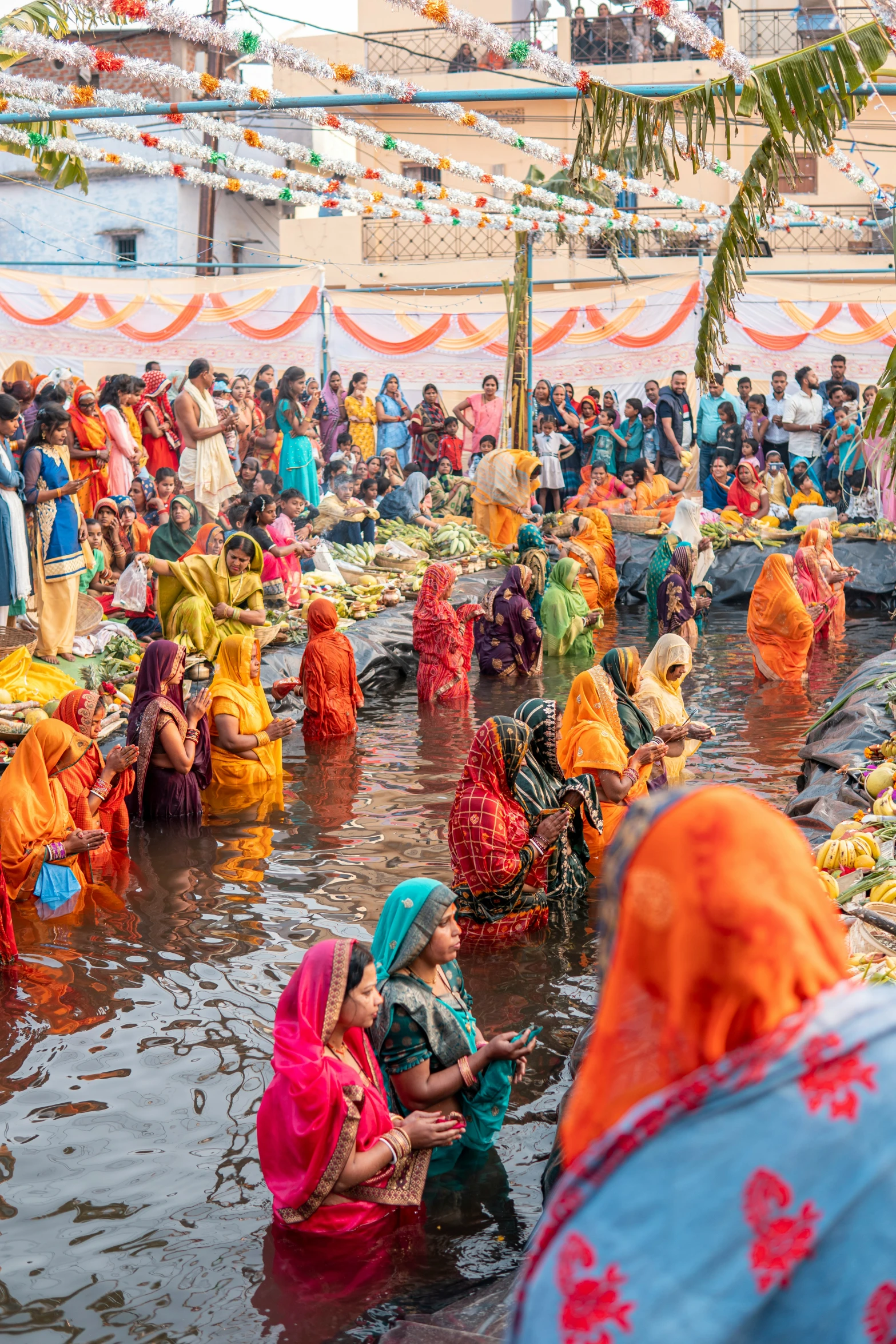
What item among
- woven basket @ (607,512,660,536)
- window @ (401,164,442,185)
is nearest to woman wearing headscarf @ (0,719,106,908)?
woven basket @ (607,512,660,536)

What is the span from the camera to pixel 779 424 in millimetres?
17438

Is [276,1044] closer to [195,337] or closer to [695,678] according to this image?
[695,678]

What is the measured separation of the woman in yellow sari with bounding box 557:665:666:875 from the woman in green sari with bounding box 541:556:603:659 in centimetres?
607

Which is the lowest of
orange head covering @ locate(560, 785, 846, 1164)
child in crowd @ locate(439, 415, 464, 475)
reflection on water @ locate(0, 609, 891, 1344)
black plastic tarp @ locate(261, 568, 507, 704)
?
reflection on water @ locate(0, 609, 891, 1344)

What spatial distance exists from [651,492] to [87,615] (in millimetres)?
8925

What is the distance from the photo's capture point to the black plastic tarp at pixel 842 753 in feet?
20.4

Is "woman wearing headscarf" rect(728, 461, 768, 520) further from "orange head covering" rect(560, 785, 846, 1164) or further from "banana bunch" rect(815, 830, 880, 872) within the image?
"orange head covering" rect(560, 785, 846, 1164)

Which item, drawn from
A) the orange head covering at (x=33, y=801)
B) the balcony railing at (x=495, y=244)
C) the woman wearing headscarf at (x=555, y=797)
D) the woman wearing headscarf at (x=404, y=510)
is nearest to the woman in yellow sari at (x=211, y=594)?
the orange head covering at (x=33, y=801)

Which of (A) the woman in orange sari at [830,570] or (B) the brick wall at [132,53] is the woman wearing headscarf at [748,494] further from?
(B) the brick wall at [132,53]

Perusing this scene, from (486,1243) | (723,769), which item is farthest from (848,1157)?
(723,769)

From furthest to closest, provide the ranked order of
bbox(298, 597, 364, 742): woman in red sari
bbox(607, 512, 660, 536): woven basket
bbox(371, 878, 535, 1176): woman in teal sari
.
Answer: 1. bbox(607, 512, 660, 536): woven basket
2. bbox(298, 597, 364, 742): woman in red sari
3. bbox(371, 878, 535, 1176): woman in teal sari

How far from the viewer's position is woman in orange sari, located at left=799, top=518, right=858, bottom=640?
12875mm

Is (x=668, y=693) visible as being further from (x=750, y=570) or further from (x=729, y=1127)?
(x=750, y=570)

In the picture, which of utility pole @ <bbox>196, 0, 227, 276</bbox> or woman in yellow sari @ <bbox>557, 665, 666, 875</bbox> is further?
utility pole @ <bbox>196, 0, 227, 276</bbox>
